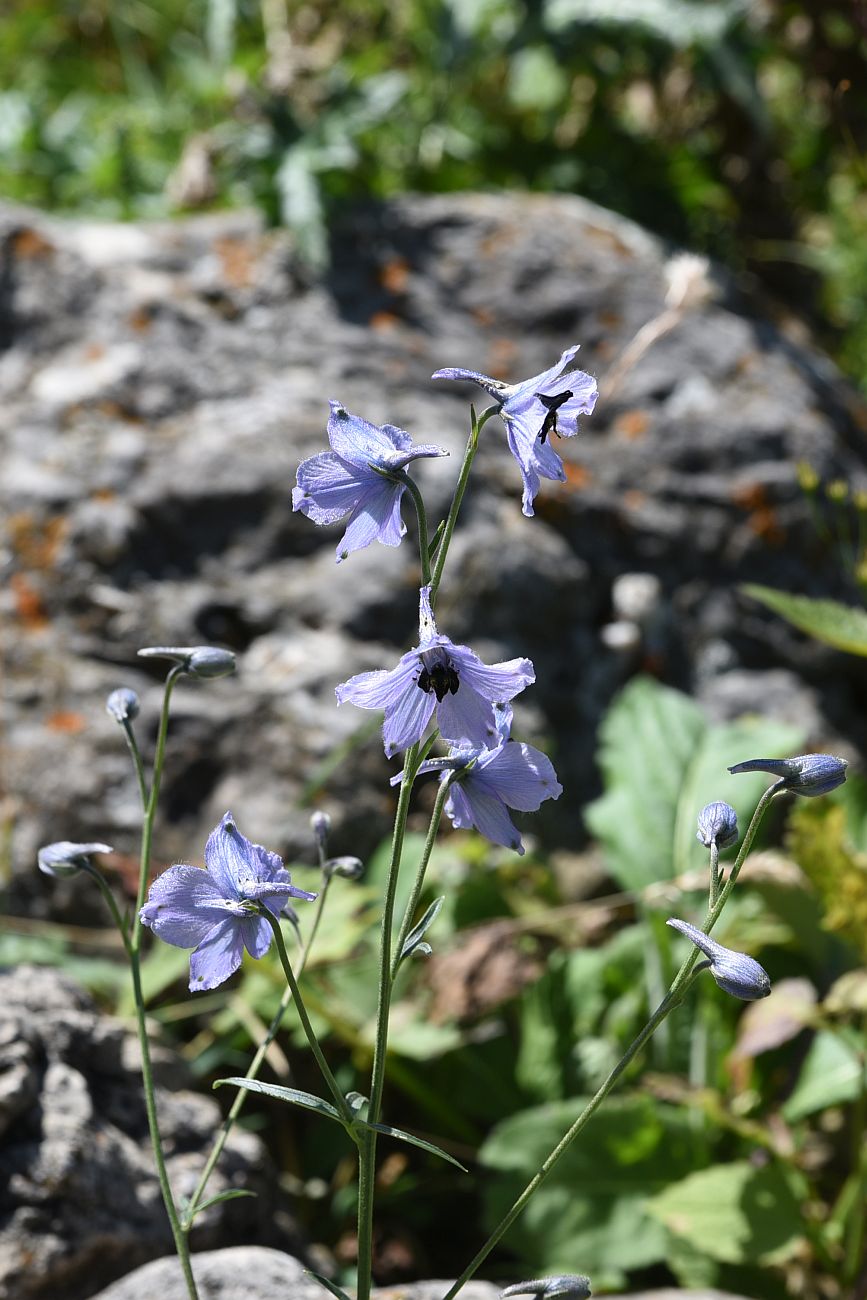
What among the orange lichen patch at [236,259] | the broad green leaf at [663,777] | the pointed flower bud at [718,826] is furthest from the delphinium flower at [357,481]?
the orange lichen patch at [236,259]

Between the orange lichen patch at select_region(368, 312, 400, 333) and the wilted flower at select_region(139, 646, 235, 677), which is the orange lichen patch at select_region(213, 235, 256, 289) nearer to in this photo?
the orange lichen patch at select_region(368, 312, 400, 333)

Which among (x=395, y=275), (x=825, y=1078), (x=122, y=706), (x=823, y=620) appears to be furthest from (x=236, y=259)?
(x=825, y=1078)

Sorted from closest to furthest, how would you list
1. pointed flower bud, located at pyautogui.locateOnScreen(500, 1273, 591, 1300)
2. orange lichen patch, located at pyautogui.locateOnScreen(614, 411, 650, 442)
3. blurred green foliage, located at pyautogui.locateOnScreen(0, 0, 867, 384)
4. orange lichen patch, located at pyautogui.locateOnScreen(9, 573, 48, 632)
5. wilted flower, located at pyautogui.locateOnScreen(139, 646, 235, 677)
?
pointed flower bud, located at pyautogui.locateOnScreen(500, 1273, 591, 1300) → wilted flower, located at pyautogui.locateOnScreen(139, 646, 235, 677) → orange lichen patch, located at pyautogui.locateOnScreen(9, 573, 48, 632) → orange lichen patch, located at pyautogui.locateOnScreen(614, 411, 650, 442) → blurred green foliage, located at pyautogui.locateOnScreen(0, 0, 867, 384)

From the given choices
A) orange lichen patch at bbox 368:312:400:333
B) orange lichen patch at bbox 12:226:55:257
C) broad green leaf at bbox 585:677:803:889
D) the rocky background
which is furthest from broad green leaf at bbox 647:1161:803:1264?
orange lichen patch at bbox 12:226:55:257

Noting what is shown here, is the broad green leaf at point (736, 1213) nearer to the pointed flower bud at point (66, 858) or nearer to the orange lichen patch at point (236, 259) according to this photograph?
the pointed flower bud at point (66, 858)

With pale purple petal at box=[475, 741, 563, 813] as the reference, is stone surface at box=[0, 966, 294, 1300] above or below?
below

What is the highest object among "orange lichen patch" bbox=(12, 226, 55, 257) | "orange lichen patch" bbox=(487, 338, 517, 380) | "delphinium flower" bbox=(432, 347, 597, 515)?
"delphinium flower" bbox=(432, 347, 597, 515)

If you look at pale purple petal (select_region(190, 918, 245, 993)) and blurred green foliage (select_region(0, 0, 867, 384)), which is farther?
blurred green foliage (select_region(0, 0, 867, 384))

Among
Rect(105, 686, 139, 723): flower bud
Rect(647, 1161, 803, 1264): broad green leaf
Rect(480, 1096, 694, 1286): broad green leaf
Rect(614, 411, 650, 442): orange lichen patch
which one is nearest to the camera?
Rect(105, 686, 139, 723): flower bud
